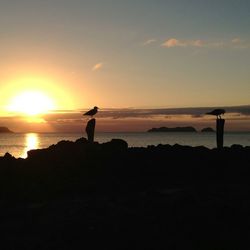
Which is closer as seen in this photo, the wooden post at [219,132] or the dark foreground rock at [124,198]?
the dark foreground rock at [124,198]

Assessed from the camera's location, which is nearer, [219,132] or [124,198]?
[124,198]

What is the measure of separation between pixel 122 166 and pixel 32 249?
759cm

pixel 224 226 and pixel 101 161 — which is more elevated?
pixel 101 161

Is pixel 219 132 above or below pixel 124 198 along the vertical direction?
above

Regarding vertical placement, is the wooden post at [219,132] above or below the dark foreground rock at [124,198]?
above

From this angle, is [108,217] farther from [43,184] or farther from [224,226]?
[43,184]

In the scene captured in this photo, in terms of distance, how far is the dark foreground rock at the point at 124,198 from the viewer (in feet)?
43.0

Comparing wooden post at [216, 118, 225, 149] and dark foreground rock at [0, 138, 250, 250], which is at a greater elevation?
wooden post at [216, 118, 225, 149]

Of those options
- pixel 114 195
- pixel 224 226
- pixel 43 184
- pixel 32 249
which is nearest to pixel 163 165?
pixel 114 195

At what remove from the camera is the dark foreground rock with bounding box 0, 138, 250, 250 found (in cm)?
1309

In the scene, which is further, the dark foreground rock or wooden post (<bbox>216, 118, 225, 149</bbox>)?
wooden post (<bbox>216, 118, 225, 149</bbox>)

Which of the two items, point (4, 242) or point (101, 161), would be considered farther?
point (101, 161)

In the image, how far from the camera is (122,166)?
19922 millimetres

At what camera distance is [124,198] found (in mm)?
16406
